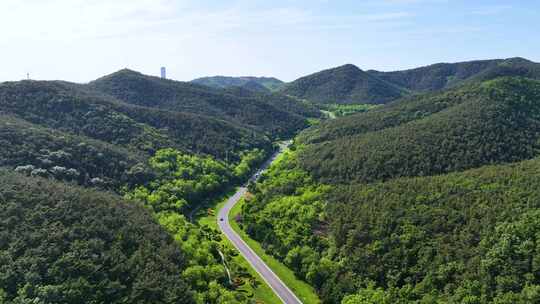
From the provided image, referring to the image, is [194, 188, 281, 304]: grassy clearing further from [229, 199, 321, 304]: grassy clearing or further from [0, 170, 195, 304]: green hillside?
[0, 170, 195, 304]: green hillside

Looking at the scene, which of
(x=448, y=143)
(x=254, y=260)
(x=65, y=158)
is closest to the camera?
(x=254, y=260)

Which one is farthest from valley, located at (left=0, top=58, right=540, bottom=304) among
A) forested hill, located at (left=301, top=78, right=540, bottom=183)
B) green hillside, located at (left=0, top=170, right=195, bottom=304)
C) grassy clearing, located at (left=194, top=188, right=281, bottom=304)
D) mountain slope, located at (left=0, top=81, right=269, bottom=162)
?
mountain slope, located at (left=0, top=81, right=269, bottom=162)

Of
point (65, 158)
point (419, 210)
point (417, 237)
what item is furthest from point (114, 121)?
point (417, 237)

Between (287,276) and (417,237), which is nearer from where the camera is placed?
(417,237)

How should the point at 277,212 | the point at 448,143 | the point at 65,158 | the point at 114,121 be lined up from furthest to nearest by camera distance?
the point at 114,121 → the point at 448,143 → the point at 65,158 → the point at 277,212

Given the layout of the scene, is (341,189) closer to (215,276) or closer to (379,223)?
(379,223)

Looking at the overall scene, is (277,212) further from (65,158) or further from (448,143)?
(65,158)

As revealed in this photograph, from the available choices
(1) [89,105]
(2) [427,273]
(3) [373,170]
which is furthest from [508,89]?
(1) [89,105]

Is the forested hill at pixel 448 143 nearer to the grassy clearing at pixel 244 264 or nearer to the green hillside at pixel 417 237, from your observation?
the green hillside at pixel 417 237
